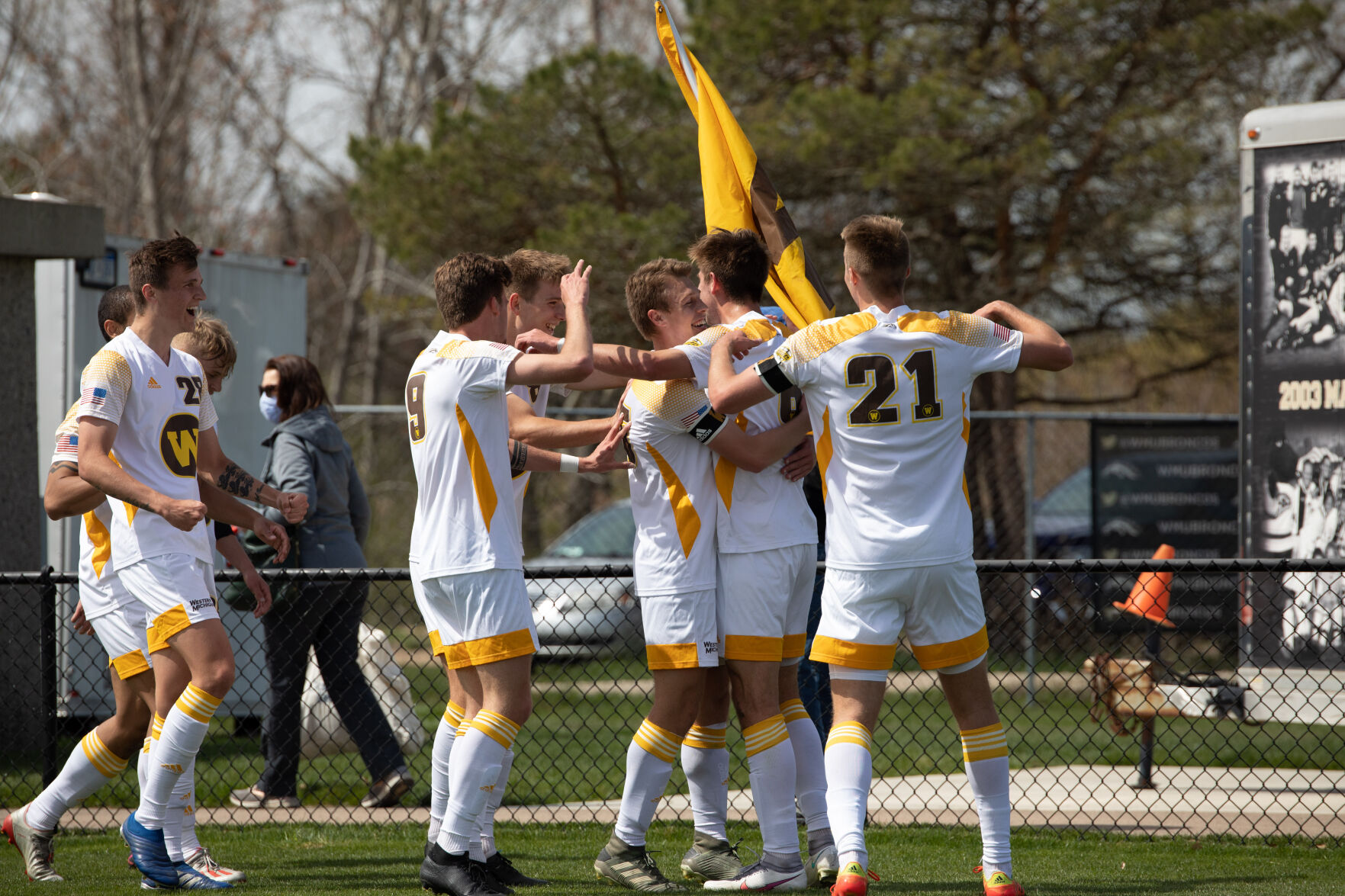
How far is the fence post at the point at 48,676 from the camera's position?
5633 mm

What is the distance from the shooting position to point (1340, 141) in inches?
257

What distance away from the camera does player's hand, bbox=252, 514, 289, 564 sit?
4840mm

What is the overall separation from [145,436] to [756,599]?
2142mm

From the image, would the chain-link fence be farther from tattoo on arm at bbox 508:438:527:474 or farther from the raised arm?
the raised arm

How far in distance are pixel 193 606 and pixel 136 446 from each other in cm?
58

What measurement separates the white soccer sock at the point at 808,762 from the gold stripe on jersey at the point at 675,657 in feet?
1.53

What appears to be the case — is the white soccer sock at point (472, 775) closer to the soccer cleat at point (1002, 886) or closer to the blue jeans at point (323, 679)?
the soccer cleat at point (1002, 886)

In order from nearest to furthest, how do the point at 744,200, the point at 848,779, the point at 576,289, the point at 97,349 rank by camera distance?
the point at 848,779
the point at 576,289
the point at 744,200
the point at 97,349

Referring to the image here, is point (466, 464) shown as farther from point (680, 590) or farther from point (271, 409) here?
point (271, 409)

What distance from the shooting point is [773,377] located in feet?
13.1

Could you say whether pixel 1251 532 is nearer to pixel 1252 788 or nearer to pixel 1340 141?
pixel 1252 788

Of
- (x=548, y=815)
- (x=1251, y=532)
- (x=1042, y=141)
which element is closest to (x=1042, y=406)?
(x=1042, y=141)

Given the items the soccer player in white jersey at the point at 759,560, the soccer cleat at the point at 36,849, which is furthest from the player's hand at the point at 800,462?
the soccer cleat at the point at 36,849

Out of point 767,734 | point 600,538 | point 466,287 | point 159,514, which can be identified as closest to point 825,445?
point 767,734
